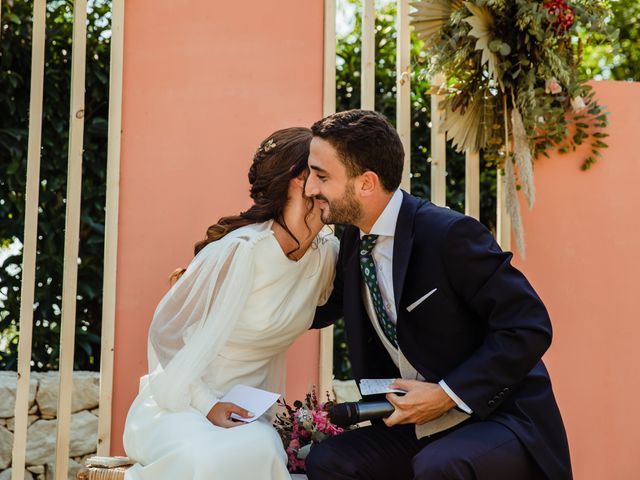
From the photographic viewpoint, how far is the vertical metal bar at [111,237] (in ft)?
11.2

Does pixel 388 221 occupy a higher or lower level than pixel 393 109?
lower

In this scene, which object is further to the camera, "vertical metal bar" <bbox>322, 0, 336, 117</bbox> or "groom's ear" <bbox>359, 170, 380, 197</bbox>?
"vertical metal bar" <bbox>322, 0, 336, 117</bbox>

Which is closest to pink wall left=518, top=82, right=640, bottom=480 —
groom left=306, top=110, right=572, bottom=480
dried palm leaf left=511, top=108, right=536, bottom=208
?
dried palm leaf left=511, top=108, right=536, bottom=208

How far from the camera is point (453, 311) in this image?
2.52 meters

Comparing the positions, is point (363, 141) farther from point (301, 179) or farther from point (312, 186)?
point (301, 179)

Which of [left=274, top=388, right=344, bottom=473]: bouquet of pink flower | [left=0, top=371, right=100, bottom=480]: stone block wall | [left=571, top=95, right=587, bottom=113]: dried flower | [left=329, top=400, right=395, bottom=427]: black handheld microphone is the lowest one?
[left=0, top=371, right=100, bottom=480]: stone block wall

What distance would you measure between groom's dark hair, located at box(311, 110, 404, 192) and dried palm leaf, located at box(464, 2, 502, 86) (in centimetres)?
102

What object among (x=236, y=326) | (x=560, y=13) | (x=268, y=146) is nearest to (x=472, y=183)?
(x=560, y=13)

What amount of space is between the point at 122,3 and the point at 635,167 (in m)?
2.31

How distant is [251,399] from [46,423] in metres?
1.95

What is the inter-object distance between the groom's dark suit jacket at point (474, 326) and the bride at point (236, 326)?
1.27 ft

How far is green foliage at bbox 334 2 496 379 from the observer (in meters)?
4.78

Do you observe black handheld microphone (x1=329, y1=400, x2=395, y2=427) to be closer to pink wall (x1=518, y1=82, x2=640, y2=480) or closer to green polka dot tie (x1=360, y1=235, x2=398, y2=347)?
green polka dot tie (x1=360, y1=235, x2=398, y2=347)

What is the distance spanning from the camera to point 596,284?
382 centimetres
